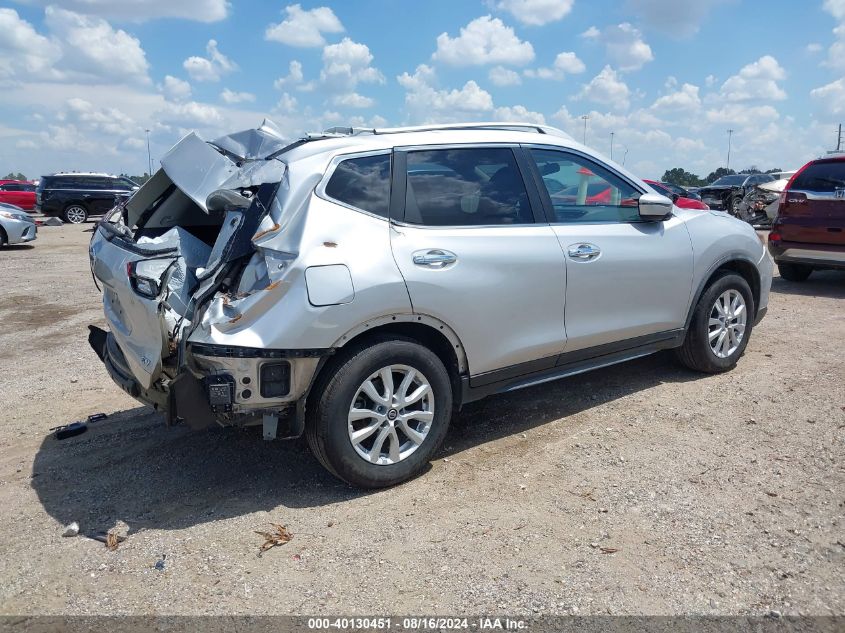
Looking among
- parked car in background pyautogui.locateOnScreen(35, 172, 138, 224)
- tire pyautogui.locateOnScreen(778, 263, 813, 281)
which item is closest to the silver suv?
tire pyautogui.locateOnScreen(778, 263, 813, 281)

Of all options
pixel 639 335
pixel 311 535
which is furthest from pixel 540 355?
pixel 311 535

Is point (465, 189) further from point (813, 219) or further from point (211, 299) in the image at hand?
point (813, 219)

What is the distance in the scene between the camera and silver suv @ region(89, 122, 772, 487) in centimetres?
346

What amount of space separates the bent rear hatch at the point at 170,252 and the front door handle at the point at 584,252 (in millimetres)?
1901

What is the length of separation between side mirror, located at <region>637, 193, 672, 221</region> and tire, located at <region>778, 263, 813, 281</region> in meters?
6.10

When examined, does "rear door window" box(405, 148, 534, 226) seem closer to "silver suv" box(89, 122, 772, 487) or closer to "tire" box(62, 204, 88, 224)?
"silver suv" box(89, 122, 772, 487)

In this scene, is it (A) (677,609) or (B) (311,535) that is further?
(B) (311,535)

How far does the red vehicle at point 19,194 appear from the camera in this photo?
2914cm

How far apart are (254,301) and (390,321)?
728mm

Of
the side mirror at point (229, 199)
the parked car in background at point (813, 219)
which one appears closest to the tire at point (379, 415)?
the side mirror at point (229, 199)

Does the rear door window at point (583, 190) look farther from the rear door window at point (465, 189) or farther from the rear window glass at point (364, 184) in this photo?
the rear window glass at point (364, 184)

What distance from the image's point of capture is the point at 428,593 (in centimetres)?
295

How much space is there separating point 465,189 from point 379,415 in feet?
4.77

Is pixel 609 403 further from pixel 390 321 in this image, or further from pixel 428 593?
pixel 428 593
